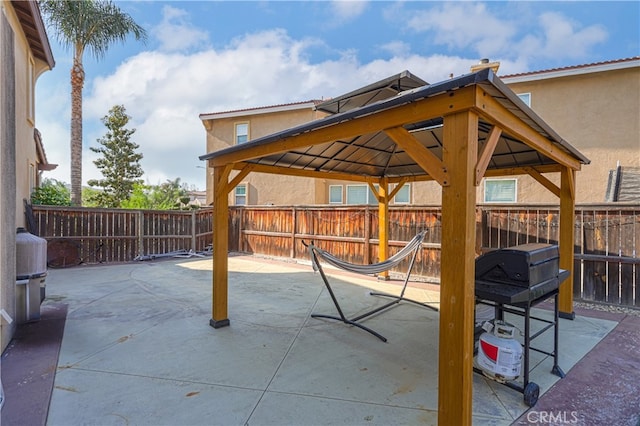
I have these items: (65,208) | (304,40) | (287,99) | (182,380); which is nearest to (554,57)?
(304,40)

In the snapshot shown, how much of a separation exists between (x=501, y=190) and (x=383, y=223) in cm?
477

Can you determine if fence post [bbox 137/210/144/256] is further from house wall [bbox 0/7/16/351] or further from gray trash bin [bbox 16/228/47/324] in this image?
house wall [bbox 0/7/16/351]

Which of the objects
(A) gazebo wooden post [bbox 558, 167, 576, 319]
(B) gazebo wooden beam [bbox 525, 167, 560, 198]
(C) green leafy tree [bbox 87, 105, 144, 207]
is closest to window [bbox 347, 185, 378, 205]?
(B) gazebo wooden beam [bbox 525, 167, 560, 198]

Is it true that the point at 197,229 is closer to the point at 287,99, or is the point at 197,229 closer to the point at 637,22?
the point at 287,99

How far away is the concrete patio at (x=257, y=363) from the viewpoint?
243 cm

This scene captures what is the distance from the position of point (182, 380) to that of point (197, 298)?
2814mm

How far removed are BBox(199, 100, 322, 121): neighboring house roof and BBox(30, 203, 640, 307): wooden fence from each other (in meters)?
4.22

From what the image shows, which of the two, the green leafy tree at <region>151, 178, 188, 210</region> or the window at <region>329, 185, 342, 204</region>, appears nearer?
the window at <region>329, 185, 342, 204</region>

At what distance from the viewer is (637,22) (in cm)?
738

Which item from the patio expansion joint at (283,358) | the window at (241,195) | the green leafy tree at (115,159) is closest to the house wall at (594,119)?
the patio expansion joint at (283,358)

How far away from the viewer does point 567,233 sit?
4590mm

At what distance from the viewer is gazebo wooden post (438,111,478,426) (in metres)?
2.00

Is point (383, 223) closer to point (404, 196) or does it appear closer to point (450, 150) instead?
point (404, 196)

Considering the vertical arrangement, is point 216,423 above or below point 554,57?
below
